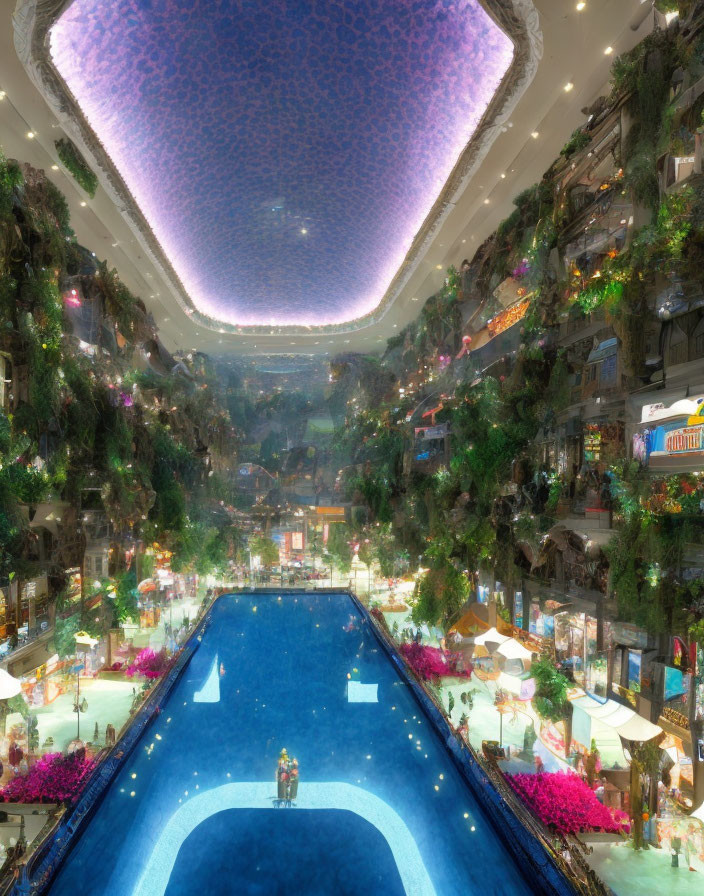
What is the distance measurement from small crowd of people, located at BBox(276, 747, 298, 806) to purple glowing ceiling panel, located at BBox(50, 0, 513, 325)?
39.9 ft

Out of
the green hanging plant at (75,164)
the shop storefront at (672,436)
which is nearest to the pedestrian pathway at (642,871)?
the shop storefront at (672,436)

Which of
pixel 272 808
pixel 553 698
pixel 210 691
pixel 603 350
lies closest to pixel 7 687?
pixel 272 808

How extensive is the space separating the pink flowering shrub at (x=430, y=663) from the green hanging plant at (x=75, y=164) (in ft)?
48.2

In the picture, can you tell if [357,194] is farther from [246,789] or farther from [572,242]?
[246,789]

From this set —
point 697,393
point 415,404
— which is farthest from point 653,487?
point 415,404

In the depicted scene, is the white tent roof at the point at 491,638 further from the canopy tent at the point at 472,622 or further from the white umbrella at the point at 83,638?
the white umbrella at the point at 83,638

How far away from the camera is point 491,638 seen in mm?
13234

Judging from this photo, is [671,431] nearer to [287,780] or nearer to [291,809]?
[291,809]

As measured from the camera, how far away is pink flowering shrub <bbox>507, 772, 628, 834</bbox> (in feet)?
27.1

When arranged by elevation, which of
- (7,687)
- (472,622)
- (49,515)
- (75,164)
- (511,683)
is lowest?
(511,683)

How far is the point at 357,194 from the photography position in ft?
41.2

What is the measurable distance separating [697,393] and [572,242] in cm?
453

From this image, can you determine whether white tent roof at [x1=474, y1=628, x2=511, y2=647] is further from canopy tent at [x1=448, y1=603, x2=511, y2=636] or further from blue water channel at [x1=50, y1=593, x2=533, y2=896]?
blue water channel at [x1=50, y1=593, x2=533, y2=896]

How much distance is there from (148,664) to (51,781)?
6.47 m
